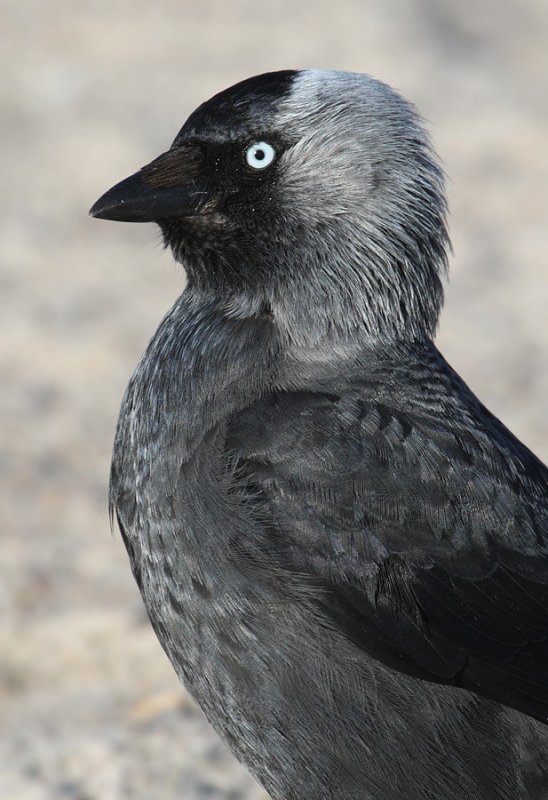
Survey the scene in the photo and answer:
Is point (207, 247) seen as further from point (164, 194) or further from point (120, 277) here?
point (120, 277)

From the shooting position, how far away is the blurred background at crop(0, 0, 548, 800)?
5.95 m

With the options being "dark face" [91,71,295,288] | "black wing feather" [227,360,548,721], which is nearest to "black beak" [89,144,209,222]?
"dark face" [91,71,295,288]

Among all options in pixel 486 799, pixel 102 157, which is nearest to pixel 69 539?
pixel 486 799

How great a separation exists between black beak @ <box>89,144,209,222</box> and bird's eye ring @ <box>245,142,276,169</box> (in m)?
0.17

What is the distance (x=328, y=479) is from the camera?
14.0ft

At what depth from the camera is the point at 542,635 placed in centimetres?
427

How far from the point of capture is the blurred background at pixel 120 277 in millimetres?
5949

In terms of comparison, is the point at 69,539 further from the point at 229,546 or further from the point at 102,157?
the point at 102,157

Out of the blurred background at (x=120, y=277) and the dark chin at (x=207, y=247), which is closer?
the dark chin at (x=207, y=247)

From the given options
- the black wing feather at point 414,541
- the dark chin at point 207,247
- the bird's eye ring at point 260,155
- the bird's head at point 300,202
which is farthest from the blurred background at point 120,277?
the black wing feather at point 414,541

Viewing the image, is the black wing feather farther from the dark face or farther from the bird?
the dark face

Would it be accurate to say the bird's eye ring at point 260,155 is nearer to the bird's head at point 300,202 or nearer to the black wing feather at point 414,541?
the bird's head at point 300,202

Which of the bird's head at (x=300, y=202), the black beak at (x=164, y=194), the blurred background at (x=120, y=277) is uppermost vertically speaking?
the blurred background at (x=120, y=277)

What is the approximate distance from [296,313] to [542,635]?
132cm
